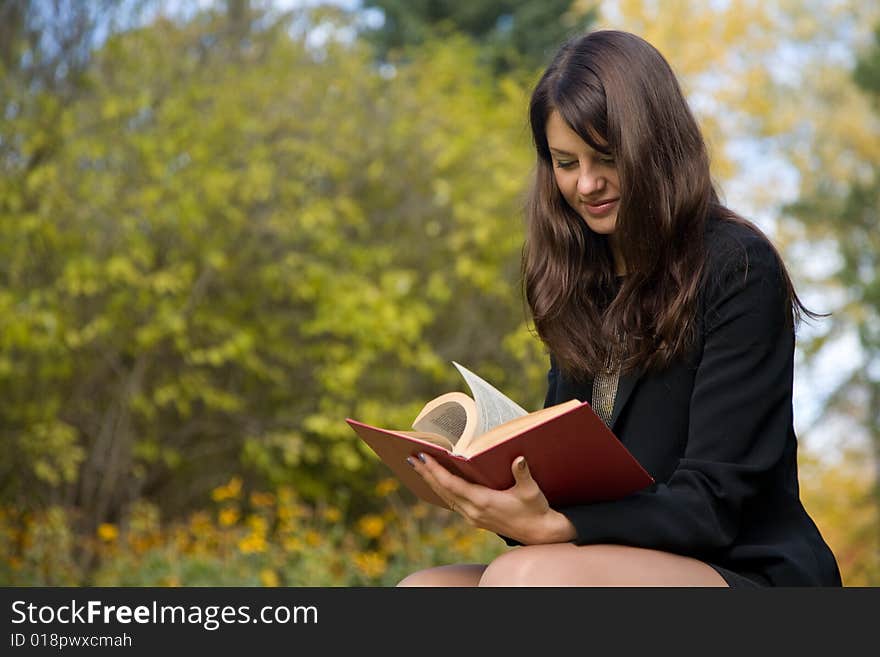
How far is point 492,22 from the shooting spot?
1250cm

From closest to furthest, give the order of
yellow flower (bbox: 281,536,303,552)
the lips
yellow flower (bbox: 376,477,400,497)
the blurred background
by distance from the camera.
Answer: the lips → yellow flower (bbox: 281,536,303,552) → yellow flower (bbox: 376,477,400,497) → the blurred background

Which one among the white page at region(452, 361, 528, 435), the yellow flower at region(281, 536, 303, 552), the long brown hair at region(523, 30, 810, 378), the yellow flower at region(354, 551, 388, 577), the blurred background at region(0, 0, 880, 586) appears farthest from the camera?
the blurred background at region(0, 0, 880, 586)

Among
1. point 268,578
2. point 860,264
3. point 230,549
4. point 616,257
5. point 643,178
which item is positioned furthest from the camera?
point 860,264

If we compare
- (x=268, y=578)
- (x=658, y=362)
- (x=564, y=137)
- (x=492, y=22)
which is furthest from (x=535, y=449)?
(x=492, y=22)

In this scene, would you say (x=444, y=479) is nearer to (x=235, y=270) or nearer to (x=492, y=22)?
(x=235, y=270)

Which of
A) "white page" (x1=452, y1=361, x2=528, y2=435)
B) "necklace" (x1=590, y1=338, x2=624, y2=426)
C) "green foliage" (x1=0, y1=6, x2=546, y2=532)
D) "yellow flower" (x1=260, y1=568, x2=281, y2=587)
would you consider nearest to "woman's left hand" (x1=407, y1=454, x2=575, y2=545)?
"white page" (x1=452, y1=361, x2=528, y2=435)

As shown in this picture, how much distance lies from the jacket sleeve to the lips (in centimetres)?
22

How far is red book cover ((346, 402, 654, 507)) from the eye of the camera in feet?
5.52

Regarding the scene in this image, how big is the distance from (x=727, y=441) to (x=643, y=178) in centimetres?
48

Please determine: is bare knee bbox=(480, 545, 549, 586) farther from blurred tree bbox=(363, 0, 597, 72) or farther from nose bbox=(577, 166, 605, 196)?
blurred tree bbox=(363, 0, 597, 72)

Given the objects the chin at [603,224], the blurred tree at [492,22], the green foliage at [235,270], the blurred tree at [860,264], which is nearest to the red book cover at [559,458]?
the chin at [603,224]

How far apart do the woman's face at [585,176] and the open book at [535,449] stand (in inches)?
15.9

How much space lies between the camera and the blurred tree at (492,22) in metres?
11.9
